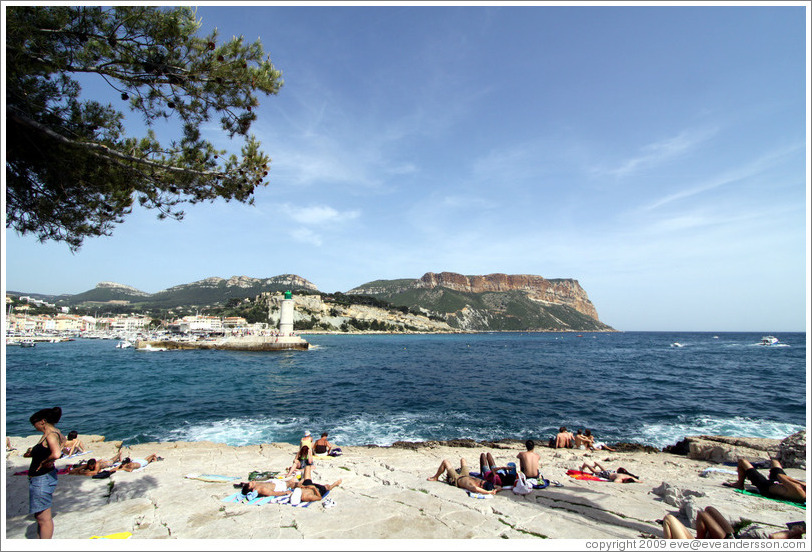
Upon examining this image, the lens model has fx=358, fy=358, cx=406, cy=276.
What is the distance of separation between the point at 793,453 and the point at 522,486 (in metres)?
10.5

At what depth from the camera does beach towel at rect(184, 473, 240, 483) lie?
892 centimetres

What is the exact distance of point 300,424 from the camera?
1883 cm

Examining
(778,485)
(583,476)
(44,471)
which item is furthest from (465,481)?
(44,471)

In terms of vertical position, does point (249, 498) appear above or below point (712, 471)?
above

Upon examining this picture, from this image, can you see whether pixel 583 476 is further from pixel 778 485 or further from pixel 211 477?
pixel 211 477

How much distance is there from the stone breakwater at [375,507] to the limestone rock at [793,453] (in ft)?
3.24

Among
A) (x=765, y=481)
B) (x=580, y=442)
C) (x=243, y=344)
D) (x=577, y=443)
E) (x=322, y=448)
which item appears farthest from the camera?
(x=243, y=344)

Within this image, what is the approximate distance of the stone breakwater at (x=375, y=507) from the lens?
5.98m

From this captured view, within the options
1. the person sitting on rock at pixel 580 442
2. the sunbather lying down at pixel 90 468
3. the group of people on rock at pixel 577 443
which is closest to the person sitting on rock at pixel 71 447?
the sunbather lying down at pixel 90 468

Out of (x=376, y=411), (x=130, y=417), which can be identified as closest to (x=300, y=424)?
(x=376, y=411)

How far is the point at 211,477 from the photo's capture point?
29.9 ft

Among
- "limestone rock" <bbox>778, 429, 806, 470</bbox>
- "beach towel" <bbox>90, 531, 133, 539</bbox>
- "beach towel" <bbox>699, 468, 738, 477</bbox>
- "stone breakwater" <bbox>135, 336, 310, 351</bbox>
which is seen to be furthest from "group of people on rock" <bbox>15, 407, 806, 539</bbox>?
"stone breakwater" <bbox>135, 336, 310, 351</bbox>

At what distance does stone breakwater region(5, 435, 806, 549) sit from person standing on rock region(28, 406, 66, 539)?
2.46 ft

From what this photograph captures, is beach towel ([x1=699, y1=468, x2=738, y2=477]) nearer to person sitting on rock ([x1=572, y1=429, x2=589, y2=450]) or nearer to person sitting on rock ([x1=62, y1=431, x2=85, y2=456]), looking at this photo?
person sitting on rock ([x1=572, y1=429, x2=589, y2=450])
